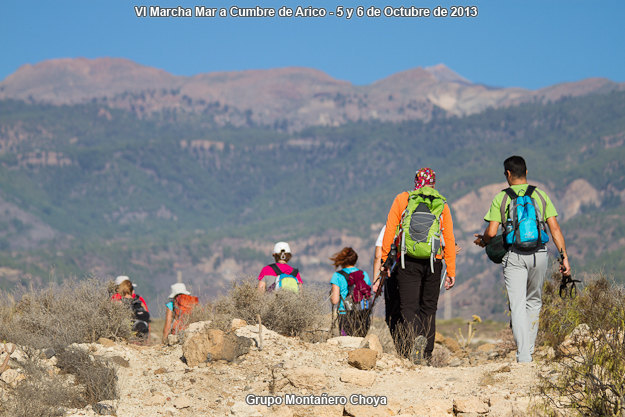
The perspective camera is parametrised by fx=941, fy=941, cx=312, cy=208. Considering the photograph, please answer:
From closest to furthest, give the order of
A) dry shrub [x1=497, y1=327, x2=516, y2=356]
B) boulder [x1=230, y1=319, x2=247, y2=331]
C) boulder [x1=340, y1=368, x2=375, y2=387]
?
boulder [x1=340, y1=368, x2=375, y2=387], boulder [x1=230, y1=319, x2=247, y2=331], dry shrub [x1=497, y1=327, x2=516, y2=356]

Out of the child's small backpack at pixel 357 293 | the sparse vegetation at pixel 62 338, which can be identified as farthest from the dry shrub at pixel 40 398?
the child's small backpack at pixel 357 293

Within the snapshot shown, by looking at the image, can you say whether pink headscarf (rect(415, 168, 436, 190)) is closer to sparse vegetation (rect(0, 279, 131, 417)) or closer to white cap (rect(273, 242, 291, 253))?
white cap (rect(273, 242, 291, 253))

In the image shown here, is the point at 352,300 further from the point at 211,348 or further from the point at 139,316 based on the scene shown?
the point at 139,316

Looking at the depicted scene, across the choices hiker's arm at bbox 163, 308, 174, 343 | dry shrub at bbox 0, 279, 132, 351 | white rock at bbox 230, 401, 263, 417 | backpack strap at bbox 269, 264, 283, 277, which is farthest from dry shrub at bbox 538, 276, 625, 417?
hiker's arm at bbox 163, 308, 174, 343

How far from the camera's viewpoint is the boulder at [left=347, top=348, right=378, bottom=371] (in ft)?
24.5

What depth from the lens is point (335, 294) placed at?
9164 millimetres

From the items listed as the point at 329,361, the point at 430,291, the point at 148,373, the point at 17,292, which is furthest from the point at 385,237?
the point at 17,292

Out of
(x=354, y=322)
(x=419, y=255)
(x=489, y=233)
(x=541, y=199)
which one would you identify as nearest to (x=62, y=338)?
(x=354, y=322)

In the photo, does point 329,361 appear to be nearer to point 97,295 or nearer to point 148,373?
point 148,373

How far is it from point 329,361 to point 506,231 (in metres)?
1.78

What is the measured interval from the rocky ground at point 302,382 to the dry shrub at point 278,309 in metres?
0.67

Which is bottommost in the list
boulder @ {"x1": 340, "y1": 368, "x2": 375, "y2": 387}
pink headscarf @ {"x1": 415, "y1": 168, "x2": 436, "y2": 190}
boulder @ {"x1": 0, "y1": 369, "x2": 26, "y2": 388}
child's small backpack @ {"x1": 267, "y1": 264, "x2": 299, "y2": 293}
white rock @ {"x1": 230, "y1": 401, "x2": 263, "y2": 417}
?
white rock @ {"x1": 230, "y1": 401, "x2": 263, "y2": 417}

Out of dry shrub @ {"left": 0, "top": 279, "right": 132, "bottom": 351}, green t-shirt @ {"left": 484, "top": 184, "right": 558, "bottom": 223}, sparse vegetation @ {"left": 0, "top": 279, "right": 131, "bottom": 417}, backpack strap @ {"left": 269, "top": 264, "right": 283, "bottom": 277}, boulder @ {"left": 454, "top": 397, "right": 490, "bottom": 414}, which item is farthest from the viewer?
backpack strap @ {"left": 269, "top": 264, "right": 283, "bottom": 277}

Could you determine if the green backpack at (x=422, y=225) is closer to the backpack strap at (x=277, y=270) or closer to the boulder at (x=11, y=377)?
the backpack strap at (x=277, y=270)
